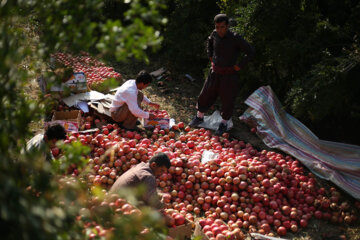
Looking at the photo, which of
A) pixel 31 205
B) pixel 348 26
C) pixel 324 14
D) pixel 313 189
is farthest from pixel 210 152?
pixel 31 205

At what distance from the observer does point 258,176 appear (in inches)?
197

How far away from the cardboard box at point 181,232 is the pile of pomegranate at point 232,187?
0.13 metres

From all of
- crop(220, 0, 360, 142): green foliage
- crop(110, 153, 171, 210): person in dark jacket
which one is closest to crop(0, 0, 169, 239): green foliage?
crop(110, 153, 171, 210): person in dark jacket

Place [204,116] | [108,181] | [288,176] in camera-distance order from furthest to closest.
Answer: [204,116] → [288,176] → [108,181]

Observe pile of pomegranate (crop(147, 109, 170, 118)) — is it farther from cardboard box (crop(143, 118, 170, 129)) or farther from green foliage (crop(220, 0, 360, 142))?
green foliage (crop(220, 0, 360, 142))

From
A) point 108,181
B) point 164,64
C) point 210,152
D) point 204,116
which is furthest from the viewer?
point 164,64

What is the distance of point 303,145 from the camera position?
5.67 m

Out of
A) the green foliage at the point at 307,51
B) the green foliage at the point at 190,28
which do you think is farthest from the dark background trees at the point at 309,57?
the green foliage at the point at 190,28

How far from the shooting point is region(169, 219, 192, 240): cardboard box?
12.6 ft

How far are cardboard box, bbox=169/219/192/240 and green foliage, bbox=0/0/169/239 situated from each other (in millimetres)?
2135

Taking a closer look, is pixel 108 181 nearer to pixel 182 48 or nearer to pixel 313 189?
pixel 313 189

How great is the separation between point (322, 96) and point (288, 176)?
1.33 metres

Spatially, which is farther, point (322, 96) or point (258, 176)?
Answer: point (322, 96)

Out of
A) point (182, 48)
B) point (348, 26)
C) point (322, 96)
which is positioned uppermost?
point (348, 26)
